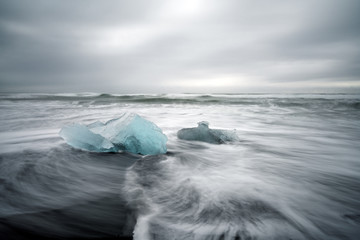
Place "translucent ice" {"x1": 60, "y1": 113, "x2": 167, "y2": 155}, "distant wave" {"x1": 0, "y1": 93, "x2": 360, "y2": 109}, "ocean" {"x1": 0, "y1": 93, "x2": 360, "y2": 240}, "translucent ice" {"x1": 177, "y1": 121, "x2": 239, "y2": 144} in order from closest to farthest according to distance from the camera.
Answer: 1. "ocean" {"x1": 0, "y1": 93, "x2": 360, "y2": 240}
2. "translucent ice" {"x1": 60, "y1": 113, "x2": 167, "y2": 155}
3. "translucent ice" {"x1": 177, "y1": 121, "x2": 239, "y2": 144}
4. "distant wave" {"x1": 0, "y1": 93, "x2": 360, "y2": 109}

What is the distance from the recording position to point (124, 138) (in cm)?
244

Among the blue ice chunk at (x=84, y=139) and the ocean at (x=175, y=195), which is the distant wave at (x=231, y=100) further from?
the blue ice chunk at (x=84, y=139)

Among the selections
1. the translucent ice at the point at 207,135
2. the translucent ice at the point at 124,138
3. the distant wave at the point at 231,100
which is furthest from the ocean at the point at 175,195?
the distant wave at the point at 231,100

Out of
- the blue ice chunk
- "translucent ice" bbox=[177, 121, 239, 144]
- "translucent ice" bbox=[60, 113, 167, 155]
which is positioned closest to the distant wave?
"translucent ice" bbox=[177, 121, 239, 144]

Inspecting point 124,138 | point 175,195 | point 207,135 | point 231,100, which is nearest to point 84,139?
point 124,138

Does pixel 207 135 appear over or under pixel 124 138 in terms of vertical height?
under

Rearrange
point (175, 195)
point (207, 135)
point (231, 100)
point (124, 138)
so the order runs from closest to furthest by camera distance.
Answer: point (175, 195), point (124, 138), point (207, 135), point (231, 100)

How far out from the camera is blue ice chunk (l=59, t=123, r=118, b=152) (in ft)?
8.09

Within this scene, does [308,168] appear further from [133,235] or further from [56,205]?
[56,205]

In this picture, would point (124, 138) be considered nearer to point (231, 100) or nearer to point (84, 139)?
point (84, 139)

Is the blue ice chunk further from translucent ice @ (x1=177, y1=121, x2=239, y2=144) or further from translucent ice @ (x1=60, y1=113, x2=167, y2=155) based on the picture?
translucent ice @ (x1=177, y1=121, x2=239, y2=144)

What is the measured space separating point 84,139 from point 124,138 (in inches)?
20.3

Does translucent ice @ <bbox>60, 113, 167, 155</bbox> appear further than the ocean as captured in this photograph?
Yes

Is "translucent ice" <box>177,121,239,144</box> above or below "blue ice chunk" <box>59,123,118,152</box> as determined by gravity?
below
